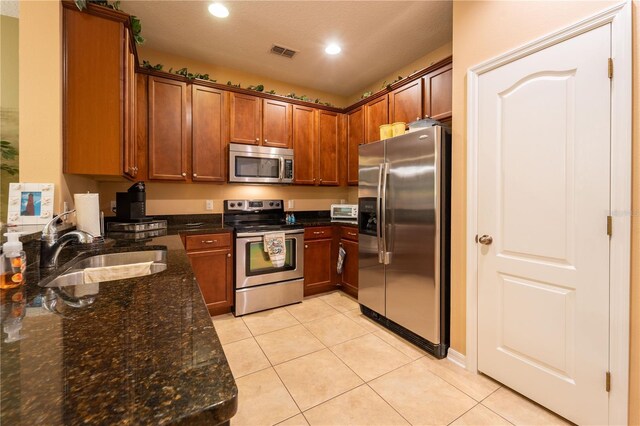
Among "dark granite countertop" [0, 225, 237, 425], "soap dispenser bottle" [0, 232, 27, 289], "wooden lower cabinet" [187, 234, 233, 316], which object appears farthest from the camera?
"wooden lower cabinet" [187, 234, 233, 316]

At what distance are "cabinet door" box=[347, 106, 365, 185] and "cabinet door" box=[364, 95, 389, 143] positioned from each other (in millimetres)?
115

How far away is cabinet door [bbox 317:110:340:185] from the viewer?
3760 mm

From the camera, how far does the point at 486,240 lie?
187 centimetres

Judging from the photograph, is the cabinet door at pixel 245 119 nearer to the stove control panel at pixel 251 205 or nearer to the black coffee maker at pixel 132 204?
the stove control panel at pixel 251 205

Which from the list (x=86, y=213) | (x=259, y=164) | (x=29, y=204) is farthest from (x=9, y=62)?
(x=259, y=164)

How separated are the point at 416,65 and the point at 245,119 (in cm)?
213

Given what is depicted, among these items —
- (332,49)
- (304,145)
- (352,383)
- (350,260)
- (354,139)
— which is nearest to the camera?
(352,383)

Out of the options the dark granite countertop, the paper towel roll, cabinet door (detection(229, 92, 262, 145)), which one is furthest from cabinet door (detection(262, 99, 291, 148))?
the dark granite countertop

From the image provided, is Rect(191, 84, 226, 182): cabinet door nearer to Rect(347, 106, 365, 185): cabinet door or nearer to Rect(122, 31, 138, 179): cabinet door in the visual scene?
Rect(122, 31, 138, 179): cabinet door

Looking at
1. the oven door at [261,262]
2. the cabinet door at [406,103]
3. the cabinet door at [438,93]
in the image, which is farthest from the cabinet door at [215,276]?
the cabinet door at [438,93]

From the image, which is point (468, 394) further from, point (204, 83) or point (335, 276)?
point (204, 83)

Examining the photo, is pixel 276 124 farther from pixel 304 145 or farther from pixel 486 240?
pixel 486 240

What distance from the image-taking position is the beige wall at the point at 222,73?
3.05 m

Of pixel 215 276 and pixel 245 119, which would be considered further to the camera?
pixel 245 119
